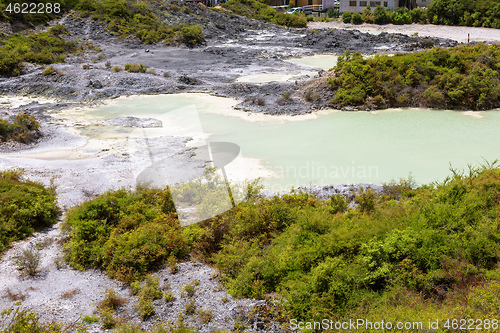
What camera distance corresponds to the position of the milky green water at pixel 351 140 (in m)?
14.0

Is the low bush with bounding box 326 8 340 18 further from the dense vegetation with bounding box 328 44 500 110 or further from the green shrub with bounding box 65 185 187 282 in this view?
the green shrub with bounding box 65 185 187 282

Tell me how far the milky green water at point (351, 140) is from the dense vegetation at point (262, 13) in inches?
1886

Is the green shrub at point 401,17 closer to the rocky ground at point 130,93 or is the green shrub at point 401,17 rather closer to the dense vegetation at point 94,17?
the rocky ground at point 130,93

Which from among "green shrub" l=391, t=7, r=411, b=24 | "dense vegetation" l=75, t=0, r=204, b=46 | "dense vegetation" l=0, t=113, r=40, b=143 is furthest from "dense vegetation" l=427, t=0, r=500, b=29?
"dense vegetation" l=0, t=113, r=40, b=143

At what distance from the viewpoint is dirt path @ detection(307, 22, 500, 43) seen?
49.2m

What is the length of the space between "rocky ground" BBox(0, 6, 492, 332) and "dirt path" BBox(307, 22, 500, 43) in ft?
26.4

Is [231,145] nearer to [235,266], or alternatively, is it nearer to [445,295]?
[235,266]

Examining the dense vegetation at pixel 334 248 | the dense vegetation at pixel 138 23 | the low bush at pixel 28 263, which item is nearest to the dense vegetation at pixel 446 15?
the dense vegetation at pixel 138 23

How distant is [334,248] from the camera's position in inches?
291

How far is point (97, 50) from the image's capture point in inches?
1674

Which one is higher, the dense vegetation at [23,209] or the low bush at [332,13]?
the low bush at [332,13]

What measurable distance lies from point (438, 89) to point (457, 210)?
53.9 ft

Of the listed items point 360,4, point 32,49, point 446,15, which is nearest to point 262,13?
point 360,4

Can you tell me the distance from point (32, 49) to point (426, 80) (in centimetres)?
3546
